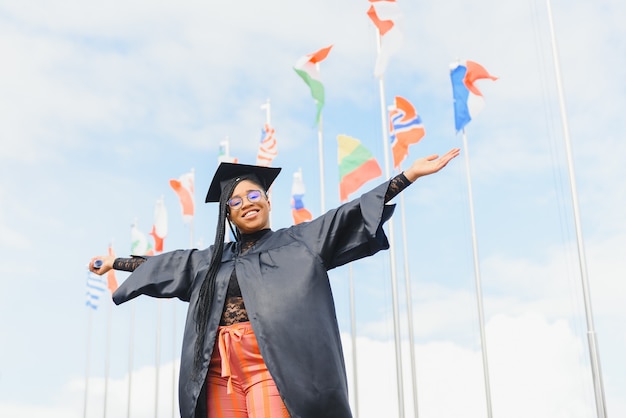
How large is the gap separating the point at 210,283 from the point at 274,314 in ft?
1.42

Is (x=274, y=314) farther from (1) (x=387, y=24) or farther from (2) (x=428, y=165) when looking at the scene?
(1) (x=387, y=24)

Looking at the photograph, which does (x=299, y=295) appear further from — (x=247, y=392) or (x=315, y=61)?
(x=315, y=61)

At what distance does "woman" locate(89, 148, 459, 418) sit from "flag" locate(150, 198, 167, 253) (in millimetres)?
17329

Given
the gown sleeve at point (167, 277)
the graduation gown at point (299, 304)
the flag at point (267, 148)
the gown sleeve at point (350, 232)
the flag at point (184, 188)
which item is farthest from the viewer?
the flag at point (184, 188)

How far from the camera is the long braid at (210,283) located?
3723 millimetres

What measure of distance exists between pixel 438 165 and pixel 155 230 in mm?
18291

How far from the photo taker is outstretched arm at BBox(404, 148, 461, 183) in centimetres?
363

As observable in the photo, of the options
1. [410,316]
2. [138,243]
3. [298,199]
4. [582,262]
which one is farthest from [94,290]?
[582,262]

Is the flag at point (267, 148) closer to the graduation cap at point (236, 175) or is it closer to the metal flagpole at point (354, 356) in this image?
the metal flagpole at point (354, 356)

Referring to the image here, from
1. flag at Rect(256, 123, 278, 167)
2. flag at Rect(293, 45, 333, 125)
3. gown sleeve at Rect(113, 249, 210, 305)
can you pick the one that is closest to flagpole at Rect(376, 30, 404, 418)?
flag at Rect(293, 45, 333, 125)

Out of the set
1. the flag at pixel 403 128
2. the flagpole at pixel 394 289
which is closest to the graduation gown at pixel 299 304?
the flagpole at pixel 394 289

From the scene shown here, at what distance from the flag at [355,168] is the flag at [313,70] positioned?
1210mm

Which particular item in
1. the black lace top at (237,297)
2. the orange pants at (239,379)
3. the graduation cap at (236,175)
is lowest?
the orange pants at (239,379)

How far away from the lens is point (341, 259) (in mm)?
3818
